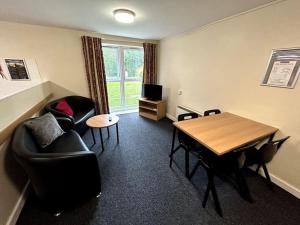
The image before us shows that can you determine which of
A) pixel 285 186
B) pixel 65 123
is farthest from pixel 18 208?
pixel 285 186

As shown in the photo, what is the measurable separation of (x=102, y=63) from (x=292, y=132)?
12.6 feet

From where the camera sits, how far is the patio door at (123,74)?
12.8 ft

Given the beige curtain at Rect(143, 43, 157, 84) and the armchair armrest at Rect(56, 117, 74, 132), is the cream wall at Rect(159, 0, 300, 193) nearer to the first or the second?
the beige curtain at Rect(143, 43, 157, 84)

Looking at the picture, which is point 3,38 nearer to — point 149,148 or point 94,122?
point 94,122

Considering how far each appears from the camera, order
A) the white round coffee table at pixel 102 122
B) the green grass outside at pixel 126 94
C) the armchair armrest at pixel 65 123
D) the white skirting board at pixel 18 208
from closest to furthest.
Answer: the white skirting board at pixel 18 208
the armchair armrest at pixel 65 123
the white round coffee table at pixel 102 122
the green grass outside at pixel 126 94

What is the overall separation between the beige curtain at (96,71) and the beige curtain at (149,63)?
128 cm

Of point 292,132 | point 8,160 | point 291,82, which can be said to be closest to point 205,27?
point 291,82

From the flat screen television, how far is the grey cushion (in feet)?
8.38

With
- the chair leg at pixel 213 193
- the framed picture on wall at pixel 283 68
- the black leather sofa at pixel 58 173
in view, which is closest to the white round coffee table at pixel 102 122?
the black leather sofa at pixel 58 173

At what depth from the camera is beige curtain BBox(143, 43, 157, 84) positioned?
13.1 ft

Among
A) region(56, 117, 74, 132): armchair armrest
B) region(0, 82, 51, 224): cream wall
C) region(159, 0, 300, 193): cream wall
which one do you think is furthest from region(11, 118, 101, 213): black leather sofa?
region(159, 0, 300, 193): cream wall

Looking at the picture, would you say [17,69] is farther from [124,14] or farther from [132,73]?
[132,73]

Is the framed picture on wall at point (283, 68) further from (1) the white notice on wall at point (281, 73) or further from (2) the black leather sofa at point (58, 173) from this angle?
(2) the black leather sofa at point (58, 173)

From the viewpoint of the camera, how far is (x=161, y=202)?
1561 millimetres
